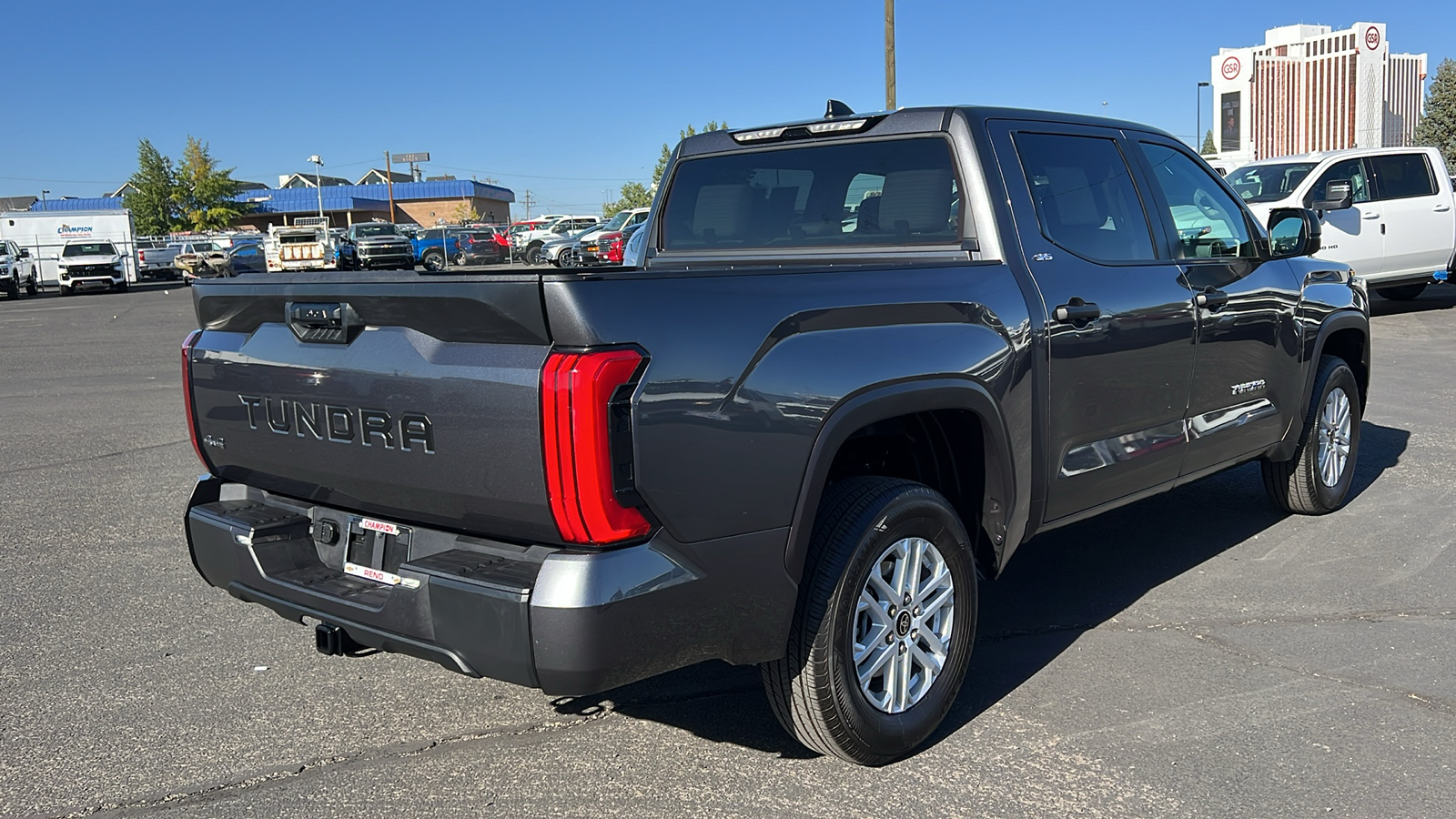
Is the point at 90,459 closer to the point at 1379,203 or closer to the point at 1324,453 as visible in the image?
the point at 1324,453

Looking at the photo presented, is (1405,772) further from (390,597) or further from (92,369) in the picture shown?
(92,369)

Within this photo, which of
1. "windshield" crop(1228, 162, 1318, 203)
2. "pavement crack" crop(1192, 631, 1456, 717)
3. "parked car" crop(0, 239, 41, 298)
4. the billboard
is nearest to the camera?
"pavement crack" crop(1192, 631, 1456, 717)

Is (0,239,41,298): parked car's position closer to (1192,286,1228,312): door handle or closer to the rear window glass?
the rear window glass

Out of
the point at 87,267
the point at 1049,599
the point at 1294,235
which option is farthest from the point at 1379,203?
the point at 87,267

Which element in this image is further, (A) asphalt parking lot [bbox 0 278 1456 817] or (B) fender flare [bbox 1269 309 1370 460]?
(B) fender flare [bbox 1269 309 1370 460]

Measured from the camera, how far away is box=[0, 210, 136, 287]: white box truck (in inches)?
1884

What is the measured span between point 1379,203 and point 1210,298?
41.4 feet

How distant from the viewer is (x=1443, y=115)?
73.6 meters

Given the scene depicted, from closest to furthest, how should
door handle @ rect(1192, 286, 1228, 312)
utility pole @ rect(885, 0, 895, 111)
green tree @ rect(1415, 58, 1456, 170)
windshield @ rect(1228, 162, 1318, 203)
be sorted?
door handle @ rect(1192, 286, 1228, 312) → windshield @ rect(1228, 162, 1318, 203) → utility pole @ rect(885, 0, 895, 111) → green tree @ rect(1415, 58, 1456, 170)

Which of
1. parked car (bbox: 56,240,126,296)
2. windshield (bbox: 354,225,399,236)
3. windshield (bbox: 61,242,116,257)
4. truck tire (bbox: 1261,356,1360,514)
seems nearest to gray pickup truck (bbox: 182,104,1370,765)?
truck tire (bbox: 1261,356,1360,514)

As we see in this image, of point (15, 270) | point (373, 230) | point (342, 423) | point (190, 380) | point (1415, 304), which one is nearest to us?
point (342, 423)

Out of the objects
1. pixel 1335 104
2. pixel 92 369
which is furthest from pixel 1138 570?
pixel 1335 104

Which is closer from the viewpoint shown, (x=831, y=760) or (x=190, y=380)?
(x=831, y=760)

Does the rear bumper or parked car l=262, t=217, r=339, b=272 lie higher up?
parked car l=262, t=217, r=339, b=272
